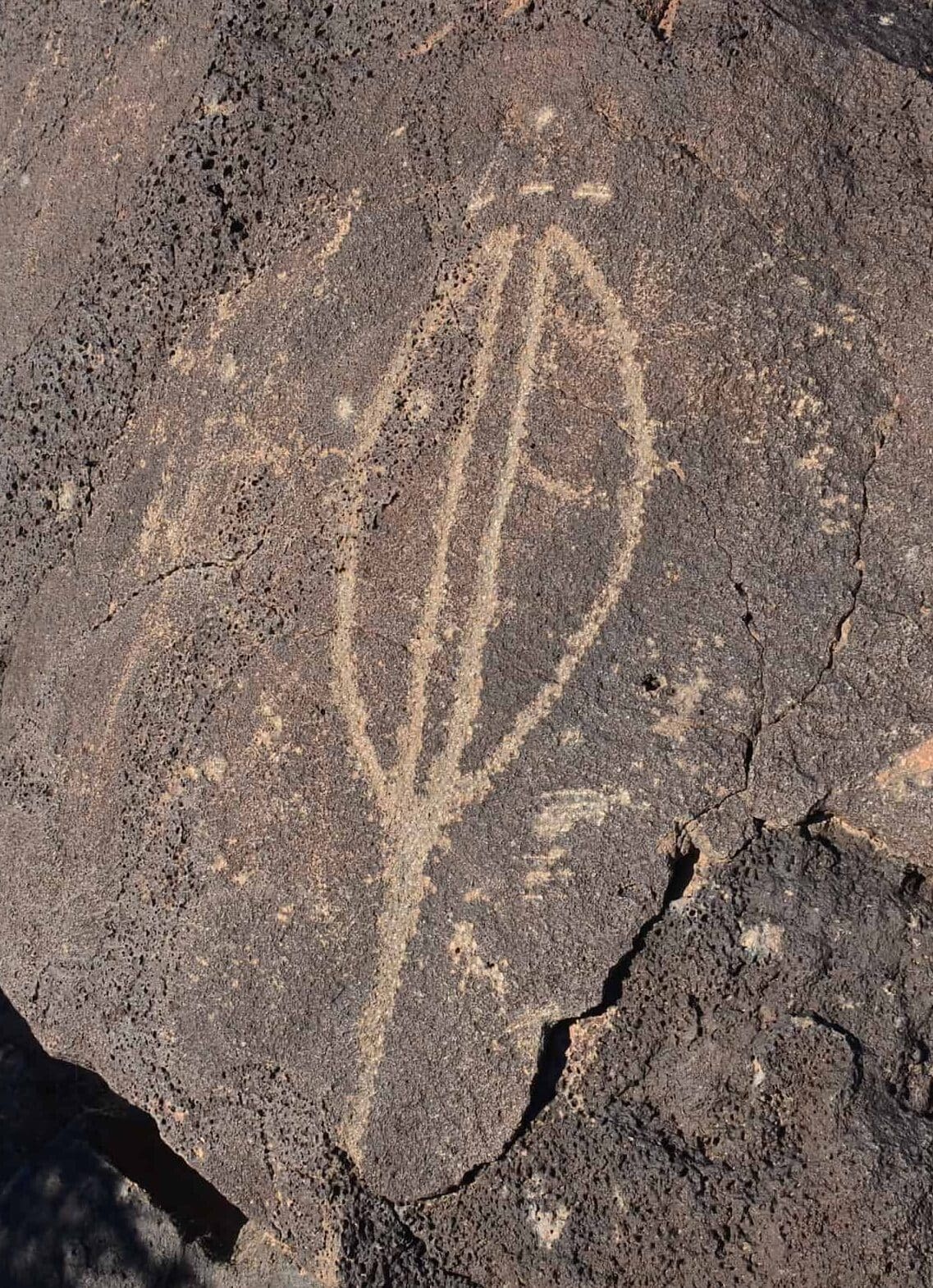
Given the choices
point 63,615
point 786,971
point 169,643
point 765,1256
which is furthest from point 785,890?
point 63,615

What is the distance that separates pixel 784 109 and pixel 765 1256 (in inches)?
60.1

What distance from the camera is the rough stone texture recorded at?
4.95 ft

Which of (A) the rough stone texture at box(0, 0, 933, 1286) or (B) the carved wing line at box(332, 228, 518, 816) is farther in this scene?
(B) the carved wing line at box(332, 228, 518, 816)

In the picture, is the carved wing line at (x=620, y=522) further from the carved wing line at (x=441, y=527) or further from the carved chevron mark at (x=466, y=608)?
the carved wing line at (x=441, y=527)

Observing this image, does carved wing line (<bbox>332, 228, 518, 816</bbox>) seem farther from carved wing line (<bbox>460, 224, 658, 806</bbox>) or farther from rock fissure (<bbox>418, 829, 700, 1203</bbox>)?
rock fissure (<bbox>418, 829, 700, 1203</bbox>)

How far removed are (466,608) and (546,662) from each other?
135mm

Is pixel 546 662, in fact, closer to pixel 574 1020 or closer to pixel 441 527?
pixel 441 527

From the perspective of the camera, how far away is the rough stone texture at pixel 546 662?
1.51 m

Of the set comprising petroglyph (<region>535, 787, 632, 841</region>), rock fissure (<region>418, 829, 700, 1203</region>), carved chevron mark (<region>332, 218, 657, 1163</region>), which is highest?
carved chevron mark (<region>332, 218, 657, 1163</region>)

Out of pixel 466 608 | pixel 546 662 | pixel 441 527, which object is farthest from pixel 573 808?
pixel 441 527

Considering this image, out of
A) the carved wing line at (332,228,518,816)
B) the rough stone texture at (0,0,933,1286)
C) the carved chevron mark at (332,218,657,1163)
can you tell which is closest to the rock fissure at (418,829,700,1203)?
the rough stone texture at (0,0,933,1286)

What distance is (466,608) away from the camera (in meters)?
1.60

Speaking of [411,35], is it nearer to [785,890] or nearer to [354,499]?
[354,499]

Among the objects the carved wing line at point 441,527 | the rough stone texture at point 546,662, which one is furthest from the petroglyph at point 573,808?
the carved wing line at point 441,527
